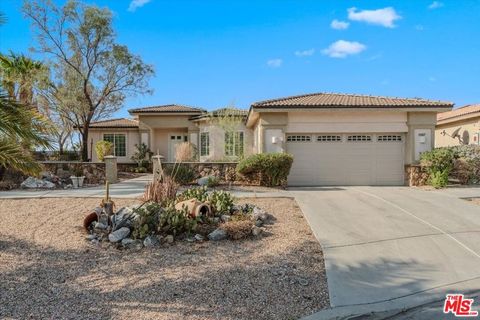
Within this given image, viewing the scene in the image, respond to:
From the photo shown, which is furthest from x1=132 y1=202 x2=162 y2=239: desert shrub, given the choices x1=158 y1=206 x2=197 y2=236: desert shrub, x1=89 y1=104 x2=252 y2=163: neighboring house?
x1=89 y1=104 x2=252 y2=163: neighboring house

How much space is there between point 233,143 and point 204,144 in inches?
108

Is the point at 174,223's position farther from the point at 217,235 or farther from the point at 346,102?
the point at 346,102

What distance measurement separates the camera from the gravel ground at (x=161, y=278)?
15.7 ft

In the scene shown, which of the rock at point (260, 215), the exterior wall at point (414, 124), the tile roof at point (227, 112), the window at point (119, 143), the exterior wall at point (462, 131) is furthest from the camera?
the window at point (119, 143)

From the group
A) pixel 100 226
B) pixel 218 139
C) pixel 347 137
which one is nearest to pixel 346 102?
pixel 347 137

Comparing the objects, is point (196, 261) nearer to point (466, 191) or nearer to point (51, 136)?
point (51, 136)

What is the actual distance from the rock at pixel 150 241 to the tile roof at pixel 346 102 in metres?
9.89

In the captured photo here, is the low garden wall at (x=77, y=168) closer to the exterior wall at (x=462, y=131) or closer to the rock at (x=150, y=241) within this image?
the rock at (x=150, y=241)

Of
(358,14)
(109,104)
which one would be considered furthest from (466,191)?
(109,104)

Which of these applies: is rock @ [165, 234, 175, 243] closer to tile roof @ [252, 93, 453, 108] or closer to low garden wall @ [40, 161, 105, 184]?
tile roof @ [252, 93, 453, 108]

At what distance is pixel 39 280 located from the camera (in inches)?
225

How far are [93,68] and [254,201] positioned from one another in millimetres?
16759

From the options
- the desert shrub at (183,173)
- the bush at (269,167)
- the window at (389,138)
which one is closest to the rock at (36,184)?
the desert shrub at (183,173)

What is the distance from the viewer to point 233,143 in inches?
898
